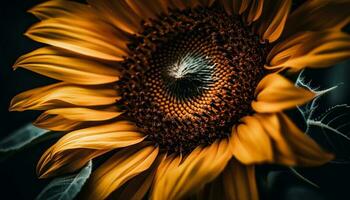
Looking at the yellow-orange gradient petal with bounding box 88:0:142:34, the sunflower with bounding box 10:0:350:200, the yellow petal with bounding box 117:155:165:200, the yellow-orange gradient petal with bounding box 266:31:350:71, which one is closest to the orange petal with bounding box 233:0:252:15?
the sunflower with bounding box 10:0:350:200

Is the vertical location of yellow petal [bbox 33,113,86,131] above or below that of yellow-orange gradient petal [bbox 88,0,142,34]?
below

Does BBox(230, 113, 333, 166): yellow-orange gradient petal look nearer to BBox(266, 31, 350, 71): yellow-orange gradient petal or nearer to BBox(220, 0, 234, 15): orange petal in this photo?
BBox(266, 31, 350, 71): yellow-orange gradient petal

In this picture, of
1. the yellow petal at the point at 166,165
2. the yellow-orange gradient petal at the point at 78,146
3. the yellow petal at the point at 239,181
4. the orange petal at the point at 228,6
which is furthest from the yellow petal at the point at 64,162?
the orange petal at the point at 228,6

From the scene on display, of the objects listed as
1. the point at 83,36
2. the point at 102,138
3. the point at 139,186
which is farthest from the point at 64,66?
the point at 139,186

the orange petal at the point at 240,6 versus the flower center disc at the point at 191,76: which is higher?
the orange petal at the point at 240,6

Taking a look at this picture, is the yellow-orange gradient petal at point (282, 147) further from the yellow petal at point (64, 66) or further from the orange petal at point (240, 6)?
the yellow petal at point (64, 66)

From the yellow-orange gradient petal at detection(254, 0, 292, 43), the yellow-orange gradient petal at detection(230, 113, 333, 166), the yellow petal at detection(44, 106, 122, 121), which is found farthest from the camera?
the yellow petal at detection(44, 106, 122, 121)
